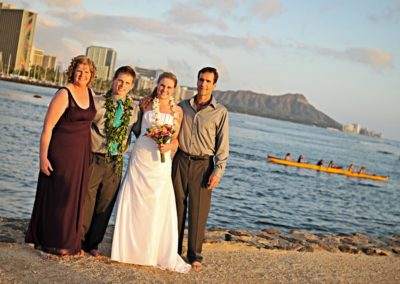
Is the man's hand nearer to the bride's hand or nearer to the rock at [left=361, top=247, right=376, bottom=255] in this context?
the bride's hand

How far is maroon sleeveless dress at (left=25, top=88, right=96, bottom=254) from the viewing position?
18.6 feet

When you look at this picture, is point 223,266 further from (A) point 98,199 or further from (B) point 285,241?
(B) point 285,241

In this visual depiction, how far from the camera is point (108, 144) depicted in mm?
5906

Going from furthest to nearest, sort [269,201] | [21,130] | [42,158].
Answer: [21,130]
[269,201]
[42,158]

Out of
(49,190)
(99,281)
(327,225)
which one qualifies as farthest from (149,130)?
(327,225)

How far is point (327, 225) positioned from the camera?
1614 cm

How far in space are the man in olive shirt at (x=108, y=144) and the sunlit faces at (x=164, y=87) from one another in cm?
34

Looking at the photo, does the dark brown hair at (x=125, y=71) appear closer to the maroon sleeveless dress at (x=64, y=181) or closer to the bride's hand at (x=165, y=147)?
the maroon sleeveless dress at (x=64, y=181)

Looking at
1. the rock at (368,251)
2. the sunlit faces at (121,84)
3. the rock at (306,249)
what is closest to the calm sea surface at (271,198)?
the rock at (368,251)

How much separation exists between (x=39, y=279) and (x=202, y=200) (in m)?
2.16

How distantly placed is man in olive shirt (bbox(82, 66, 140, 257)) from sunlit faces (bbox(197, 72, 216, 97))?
80cm

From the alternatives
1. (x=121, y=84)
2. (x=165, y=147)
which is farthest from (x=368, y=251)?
(x=121, y=84)

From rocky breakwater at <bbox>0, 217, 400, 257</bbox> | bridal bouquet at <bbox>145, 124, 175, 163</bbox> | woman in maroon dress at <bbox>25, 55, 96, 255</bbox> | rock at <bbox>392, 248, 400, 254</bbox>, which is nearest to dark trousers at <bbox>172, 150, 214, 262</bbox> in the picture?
bridal bouquet at <bbox>145, 124, 175, 163</bbox>

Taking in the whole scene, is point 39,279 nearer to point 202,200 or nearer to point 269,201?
point 202,200
